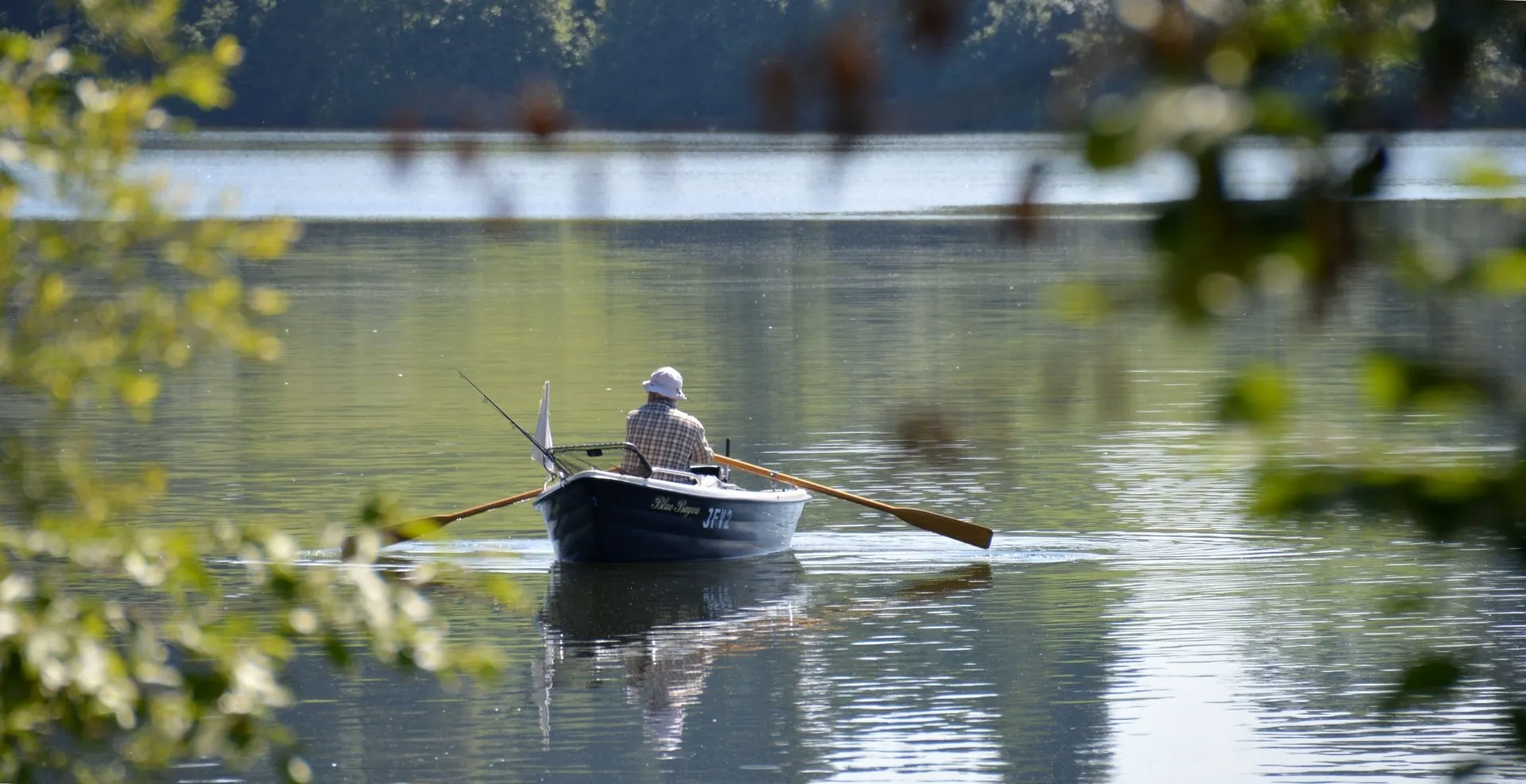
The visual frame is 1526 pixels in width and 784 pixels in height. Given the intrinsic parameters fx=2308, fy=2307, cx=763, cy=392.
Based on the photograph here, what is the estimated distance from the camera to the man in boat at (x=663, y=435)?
17406 millimetres

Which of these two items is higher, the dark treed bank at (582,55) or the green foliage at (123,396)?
the dark treed bank at (582,55)

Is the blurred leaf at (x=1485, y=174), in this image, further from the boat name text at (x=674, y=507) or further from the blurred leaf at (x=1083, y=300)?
the boat name text at (x=674, y=507)

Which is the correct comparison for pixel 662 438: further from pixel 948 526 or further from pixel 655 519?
pixel 948 526

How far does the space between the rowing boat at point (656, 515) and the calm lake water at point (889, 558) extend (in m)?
0.22

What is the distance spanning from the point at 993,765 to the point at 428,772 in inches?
115

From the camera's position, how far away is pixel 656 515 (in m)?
17.6

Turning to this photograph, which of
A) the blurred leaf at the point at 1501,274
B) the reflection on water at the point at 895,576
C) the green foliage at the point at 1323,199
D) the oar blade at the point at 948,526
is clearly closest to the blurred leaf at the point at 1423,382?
the green foliage at the point at 1323,199

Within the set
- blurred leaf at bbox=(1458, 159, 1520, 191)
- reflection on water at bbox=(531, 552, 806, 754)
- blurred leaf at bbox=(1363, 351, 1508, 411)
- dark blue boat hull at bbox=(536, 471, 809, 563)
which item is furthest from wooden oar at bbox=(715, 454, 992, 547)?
blurred leaf at bbox=(1458, 159, 1520, 191)

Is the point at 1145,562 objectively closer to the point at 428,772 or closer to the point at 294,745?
the point at 428,772

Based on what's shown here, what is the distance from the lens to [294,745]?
3846 mm

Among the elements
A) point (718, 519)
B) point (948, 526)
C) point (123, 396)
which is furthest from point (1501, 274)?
point (948, 526)

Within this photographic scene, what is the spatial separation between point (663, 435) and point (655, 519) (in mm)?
664

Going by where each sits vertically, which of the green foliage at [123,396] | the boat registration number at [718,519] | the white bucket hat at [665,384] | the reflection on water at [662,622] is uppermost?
the green foliage at [123,396]

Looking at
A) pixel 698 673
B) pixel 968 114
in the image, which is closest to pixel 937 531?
pixel 698 673
